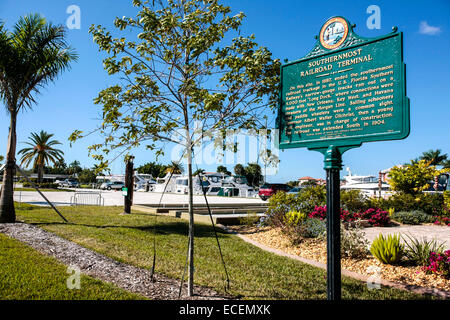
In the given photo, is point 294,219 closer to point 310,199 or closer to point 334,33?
point 310,199

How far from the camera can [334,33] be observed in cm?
412

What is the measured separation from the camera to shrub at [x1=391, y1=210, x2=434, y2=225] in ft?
43.1

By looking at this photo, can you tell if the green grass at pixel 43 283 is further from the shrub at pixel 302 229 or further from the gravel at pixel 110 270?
the shrub at pixel 302 229

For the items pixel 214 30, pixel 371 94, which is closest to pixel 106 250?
pixel 214 30

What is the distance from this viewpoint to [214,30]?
4848 millimetres

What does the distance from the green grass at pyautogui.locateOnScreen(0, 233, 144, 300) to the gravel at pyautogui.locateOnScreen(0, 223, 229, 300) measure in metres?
0.27

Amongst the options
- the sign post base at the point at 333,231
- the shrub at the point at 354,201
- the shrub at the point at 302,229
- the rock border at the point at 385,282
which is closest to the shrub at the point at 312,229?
the shrub at the point at 302,229

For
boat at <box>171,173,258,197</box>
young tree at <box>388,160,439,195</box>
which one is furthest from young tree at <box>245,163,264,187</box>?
young tree at <box>388,160,439,195</box>

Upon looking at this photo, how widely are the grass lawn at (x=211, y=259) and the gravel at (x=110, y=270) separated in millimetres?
258

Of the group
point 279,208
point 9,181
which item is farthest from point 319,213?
point 9,181

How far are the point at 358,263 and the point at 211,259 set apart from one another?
3.21 metres

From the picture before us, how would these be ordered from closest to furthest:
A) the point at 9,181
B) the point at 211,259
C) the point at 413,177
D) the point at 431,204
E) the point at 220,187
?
the point at 211,259 → the point at 9,181 → the point at 431,204 → the point at 413,177 → the point at 220,187

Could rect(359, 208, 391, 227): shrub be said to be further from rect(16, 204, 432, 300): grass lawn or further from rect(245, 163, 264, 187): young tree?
rect(245, 163, 264, 187): young tree
